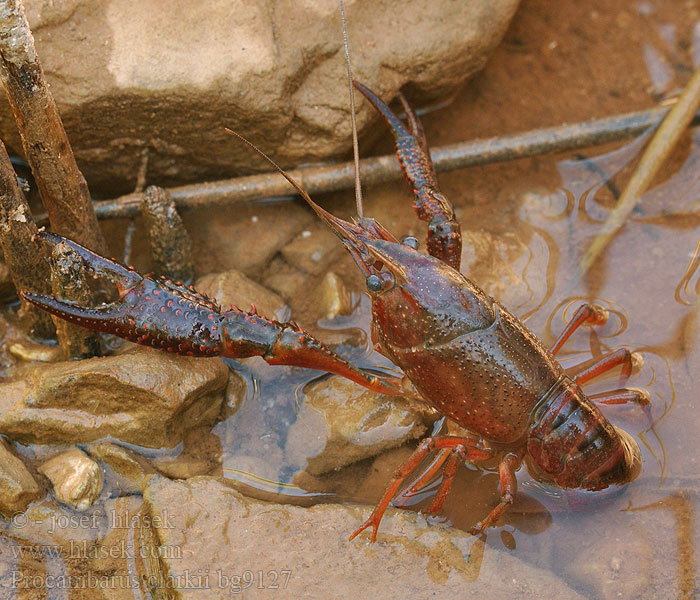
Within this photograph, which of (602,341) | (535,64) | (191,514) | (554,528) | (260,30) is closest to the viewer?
(191,514)

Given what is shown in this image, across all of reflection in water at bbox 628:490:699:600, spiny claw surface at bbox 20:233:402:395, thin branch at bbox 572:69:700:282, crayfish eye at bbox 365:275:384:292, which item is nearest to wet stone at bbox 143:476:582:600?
reflection in water at bbox 628:490:699:600

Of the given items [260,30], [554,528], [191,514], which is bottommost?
[554,528]

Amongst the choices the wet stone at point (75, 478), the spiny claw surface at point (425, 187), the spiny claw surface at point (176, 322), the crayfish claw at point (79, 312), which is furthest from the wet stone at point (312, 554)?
the spiny claw surface at point (425, 187)

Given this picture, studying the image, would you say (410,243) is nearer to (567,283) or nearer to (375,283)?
(375,283)

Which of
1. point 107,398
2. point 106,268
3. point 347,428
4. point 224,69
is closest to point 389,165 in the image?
point 224,69

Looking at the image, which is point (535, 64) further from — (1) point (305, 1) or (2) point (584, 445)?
(2) point (584, 445)

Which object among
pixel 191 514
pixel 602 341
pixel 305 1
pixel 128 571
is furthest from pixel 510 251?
pixel 128 571

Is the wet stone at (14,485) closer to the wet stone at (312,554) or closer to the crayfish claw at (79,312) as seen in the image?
the wet stone at (312,554)

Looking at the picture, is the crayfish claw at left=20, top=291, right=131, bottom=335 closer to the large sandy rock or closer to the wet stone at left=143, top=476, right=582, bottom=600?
the wet stone at left=143, top=476, right=582, bottom=600
